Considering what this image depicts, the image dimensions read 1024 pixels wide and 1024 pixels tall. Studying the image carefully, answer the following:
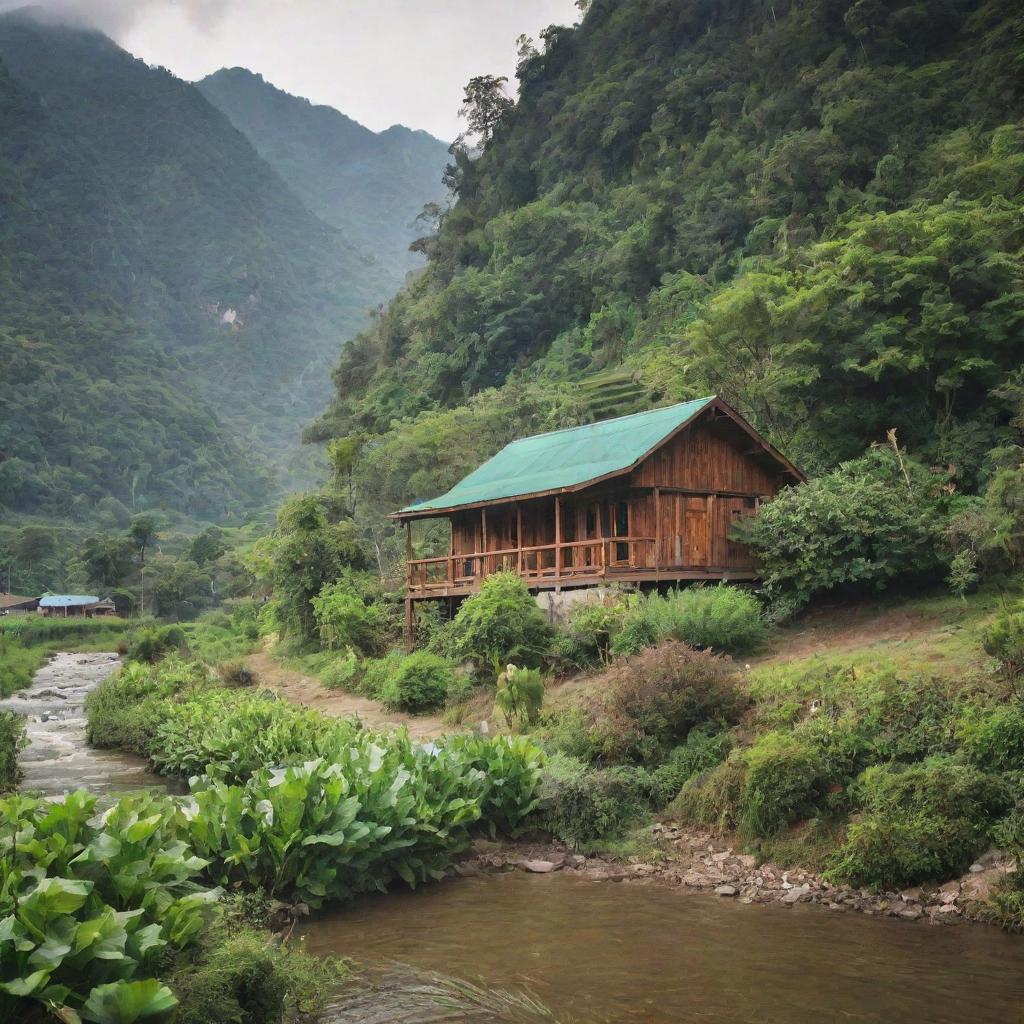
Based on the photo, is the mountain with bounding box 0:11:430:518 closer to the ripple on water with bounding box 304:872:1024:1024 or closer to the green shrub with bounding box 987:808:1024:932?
the ripple on water with bounding box 304:872:1024:1024

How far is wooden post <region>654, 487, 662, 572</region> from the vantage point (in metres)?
23.4

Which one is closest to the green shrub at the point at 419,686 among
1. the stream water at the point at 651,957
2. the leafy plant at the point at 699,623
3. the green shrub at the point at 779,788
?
the leafy plant at the point at 699,623

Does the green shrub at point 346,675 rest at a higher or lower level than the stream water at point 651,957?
higher

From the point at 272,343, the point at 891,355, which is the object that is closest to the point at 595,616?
the point at 891,355

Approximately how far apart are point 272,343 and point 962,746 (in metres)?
172

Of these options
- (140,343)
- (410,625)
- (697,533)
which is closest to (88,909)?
(697,533)

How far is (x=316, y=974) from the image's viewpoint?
7699mm

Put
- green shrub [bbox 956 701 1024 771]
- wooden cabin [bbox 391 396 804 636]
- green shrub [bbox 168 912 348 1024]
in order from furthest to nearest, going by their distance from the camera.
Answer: wooden cabin [bbox 391 396 804 636] → green shrub [bbox 956 701 1024 771] → green shrub [bbox 168 912 348 1024]

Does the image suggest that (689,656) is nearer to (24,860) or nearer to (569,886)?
(569,886)

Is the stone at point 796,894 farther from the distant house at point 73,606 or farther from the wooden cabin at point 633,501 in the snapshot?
the distant house at point 73,606

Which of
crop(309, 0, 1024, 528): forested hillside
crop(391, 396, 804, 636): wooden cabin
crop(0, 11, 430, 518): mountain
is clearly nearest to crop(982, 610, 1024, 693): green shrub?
crop(391, 396, 804, 636): wooden cabin

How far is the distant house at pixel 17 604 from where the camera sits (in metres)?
69.8

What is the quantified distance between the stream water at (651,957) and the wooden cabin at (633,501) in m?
A: 11.8

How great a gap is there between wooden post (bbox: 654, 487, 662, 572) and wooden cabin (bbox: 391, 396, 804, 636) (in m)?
0.03
